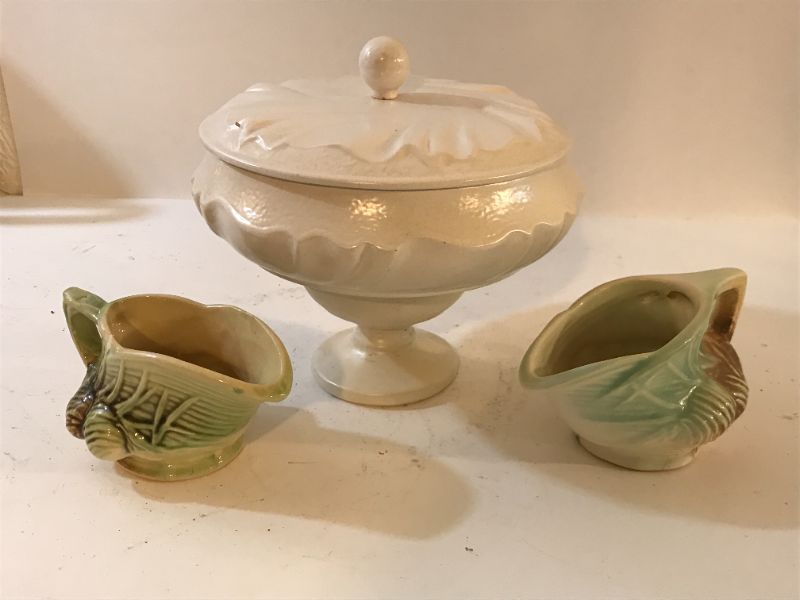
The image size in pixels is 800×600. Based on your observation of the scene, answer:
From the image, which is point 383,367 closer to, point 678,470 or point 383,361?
point 383,361

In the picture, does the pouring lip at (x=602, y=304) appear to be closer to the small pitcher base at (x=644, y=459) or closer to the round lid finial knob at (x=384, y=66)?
the small pitcher base at (x=644, y=459)

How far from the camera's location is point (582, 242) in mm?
1158

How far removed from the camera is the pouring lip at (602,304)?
1.98ft

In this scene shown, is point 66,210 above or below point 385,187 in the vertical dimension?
below

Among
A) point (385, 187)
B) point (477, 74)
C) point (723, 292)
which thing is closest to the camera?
point (385, 187)

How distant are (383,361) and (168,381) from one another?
0.80 ft

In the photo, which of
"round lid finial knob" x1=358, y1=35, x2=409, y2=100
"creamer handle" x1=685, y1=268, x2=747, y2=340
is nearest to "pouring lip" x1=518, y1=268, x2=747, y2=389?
"creamer handle" x1=685, y1=268, x2=747, y2=340

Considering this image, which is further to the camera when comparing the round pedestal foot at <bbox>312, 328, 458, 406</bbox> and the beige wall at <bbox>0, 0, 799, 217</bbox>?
the beige wall at <bbox>0, 0, 799, 217</bbox>

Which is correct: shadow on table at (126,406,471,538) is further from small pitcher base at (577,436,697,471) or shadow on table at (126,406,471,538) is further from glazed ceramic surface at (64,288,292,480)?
small pitcher base at (577,436,697,471)

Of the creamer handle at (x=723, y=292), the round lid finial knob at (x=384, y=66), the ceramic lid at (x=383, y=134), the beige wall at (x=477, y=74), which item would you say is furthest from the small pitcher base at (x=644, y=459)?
the beige wall at (x=477, y=74)

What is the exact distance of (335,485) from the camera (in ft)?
2.13

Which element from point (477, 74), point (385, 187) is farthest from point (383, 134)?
point (477, 74)

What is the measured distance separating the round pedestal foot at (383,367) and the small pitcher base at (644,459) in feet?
0.60

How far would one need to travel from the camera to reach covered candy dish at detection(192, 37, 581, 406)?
0.59 m
